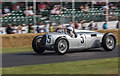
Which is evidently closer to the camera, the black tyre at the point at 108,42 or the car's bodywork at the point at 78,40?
the car's bodywork at the point at 78,40

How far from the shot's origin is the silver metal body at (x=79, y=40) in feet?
31.2

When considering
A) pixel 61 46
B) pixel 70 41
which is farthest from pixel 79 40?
pixel 61 46

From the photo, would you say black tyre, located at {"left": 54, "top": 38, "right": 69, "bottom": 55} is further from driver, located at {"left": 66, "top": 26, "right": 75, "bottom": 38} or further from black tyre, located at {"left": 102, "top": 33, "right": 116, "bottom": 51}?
black tyre, located at {"left": 102, "top": 33, "right": 116, "bottom": 51}

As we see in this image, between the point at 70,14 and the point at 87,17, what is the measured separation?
175cm

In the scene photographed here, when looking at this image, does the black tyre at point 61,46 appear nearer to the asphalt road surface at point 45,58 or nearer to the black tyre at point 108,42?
the asphalt road surface at point 45,58

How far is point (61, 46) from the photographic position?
364 inches

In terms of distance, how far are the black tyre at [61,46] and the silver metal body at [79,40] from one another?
1.00ft

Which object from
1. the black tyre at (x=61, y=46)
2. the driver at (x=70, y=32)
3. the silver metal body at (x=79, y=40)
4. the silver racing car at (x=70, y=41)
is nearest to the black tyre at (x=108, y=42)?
the silver racing car at (x=70, y=41)

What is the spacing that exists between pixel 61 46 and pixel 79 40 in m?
0.85

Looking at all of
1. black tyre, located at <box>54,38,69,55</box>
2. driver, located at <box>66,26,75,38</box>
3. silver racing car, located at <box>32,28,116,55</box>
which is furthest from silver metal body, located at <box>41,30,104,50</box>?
black tyre, located at <box>54,38,69,55</box>

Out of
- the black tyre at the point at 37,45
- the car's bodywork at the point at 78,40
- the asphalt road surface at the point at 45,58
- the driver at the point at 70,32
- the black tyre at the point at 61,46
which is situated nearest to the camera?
the asphalt road surface at the point at 45,58

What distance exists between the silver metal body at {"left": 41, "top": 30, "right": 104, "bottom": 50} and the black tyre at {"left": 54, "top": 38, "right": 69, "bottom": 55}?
30 centimetres

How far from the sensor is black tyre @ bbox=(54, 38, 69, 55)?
30.0 ft

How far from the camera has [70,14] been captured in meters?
16.2
